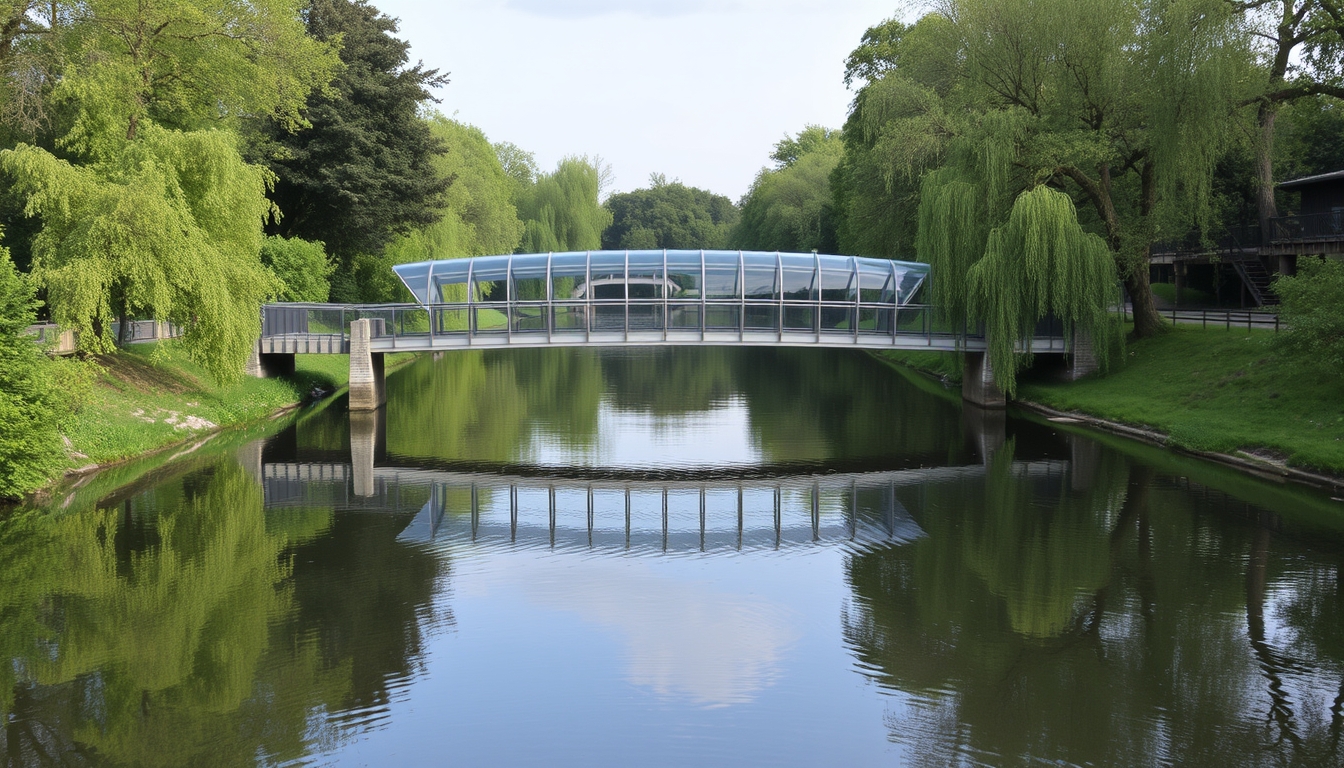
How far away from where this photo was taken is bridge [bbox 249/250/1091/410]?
29719 millimetres

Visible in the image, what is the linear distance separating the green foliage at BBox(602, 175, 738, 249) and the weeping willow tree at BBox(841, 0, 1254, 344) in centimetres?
8461

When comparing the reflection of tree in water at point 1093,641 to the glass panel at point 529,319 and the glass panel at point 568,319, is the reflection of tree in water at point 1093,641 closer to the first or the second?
the glass panel at point 568,319

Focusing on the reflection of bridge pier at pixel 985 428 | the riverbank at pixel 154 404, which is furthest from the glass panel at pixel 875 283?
the riverbank at pixel 154 404

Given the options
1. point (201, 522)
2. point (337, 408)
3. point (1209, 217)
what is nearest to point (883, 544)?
point (201, 522)

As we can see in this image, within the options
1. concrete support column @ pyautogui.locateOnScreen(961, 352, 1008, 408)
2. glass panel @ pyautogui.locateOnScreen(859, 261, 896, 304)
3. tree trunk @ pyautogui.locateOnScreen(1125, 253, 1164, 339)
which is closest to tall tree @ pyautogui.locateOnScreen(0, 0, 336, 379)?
Answer: glass panel @ pyautogui.locateOnScreen(859, 261, 896, 304)

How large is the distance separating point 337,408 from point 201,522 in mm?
15967

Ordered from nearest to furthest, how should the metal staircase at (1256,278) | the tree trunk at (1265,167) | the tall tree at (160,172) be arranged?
the tall tree at (160,172) → the tree trunk at (1265,167) → the metal staircase at (1256,278)

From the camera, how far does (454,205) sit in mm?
52219

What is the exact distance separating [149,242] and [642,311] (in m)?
12.6

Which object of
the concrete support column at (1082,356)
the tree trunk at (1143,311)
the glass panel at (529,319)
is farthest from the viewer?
the tree trunk at (1143,311)

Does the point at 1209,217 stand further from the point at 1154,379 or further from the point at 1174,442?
the point at 1174,442

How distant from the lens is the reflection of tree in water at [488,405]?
25.7 m

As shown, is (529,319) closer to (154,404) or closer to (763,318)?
(763,318)

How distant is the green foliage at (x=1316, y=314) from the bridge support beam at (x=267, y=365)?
25.9 meters
